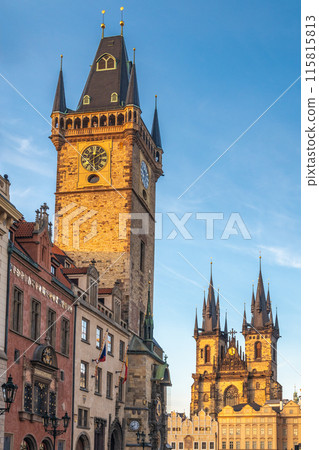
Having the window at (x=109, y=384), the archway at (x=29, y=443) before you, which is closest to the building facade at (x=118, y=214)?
the window at (x=109, y=384)

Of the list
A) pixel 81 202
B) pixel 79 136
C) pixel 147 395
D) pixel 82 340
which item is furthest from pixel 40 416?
pixel 79 136

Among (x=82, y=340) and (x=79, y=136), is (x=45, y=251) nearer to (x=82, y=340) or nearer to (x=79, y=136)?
(x=82, y=340)

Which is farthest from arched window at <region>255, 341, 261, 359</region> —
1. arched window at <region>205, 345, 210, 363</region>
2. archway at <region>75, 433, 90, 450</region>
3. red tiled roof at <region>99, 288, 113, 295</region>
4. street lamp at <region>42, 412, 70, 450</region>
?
street lamp at <region>42, 412, 70, 450</region>

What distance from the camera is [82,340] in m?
43.1

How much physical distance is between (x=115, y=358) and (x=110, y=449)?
5910 mm

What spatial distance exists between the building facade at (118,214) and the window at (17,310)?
15.9m

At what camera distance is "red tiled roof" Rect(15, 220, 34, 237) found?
122ft

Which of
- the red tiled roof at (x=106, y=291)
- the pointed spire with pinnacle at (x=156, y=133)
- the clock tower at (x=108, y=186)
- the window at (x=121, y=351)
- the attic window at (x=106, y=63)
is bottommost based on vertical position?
the window at (x=121, y=351)

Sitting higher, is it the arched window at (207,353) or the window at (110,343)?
the arched window at (207,353)

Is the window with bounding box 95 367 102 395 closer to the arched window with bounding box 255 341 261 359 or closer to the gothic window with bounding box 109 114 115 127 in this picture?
the gothic window with bounding box 109 114 115 127

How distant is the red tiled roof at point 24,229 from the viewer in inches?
1465

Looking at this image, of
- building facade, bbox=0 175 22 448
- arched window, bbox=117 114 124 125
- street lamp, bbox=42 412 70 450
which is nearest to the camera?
building facade, bbox=0 175 22 448

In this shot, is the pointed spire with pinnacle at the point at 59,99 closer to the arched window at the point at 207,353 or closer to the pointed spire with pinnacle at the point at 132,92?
the pointed spire with pinnacle at the point at 132,92

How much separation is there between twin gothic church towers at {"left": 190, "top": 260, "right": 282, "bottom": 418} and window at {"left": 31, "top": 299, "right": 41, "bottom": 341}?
125 meters
